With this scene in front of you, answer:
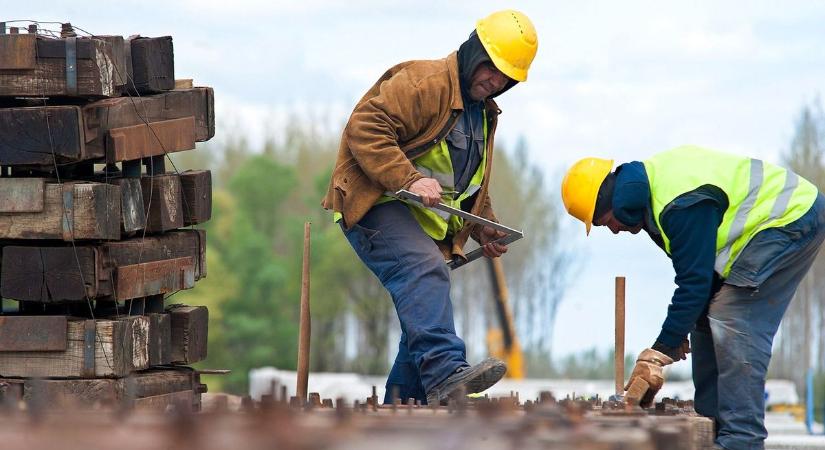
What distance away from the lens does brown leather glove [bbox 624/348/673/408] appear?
Result: 5.25 meters

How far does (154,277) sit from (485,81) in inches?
72.1

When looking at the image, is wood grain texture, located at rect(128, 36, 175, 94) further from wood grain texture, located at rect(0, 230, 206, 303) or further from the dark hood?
the dark hood

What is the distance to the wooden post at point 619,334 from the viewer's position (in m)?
6.21

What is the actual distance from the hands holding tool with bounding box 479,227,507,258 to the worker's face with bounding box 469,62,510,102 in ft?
2.63

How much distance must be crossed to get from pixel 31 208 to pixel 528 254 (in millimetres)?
48766

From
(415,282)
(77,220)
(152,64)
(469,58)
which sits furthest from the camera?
(152,64)

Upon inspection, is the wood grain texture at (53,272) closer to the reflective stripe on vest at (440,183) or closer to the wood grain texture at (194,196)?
the wood grain texture at (194,196)

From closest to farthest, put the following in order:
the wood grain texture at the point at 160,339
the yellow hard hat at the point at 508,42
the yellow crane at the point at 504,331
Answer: the yellow hard hat at the point at 508,42
the wood grain texture at the point at 160,339
the yellow crane at the point at 504,331

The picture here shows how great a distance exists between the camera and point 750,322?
5773mm

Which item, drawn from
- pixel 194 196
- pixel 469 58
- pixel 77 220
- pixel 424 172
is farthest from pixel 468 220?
pixel 77 220

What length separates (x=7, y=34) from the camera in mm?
5867

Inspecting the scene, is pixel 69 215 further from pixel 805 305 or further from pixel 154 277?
pixel 805 305

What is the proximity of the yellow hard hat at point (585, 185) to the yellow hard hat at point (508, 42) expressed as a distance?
58 centimetres

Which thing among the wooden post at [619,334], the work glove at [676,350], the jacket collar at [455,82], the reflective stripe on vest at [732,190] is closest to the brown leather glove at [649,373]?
the work glove at [676,350]
